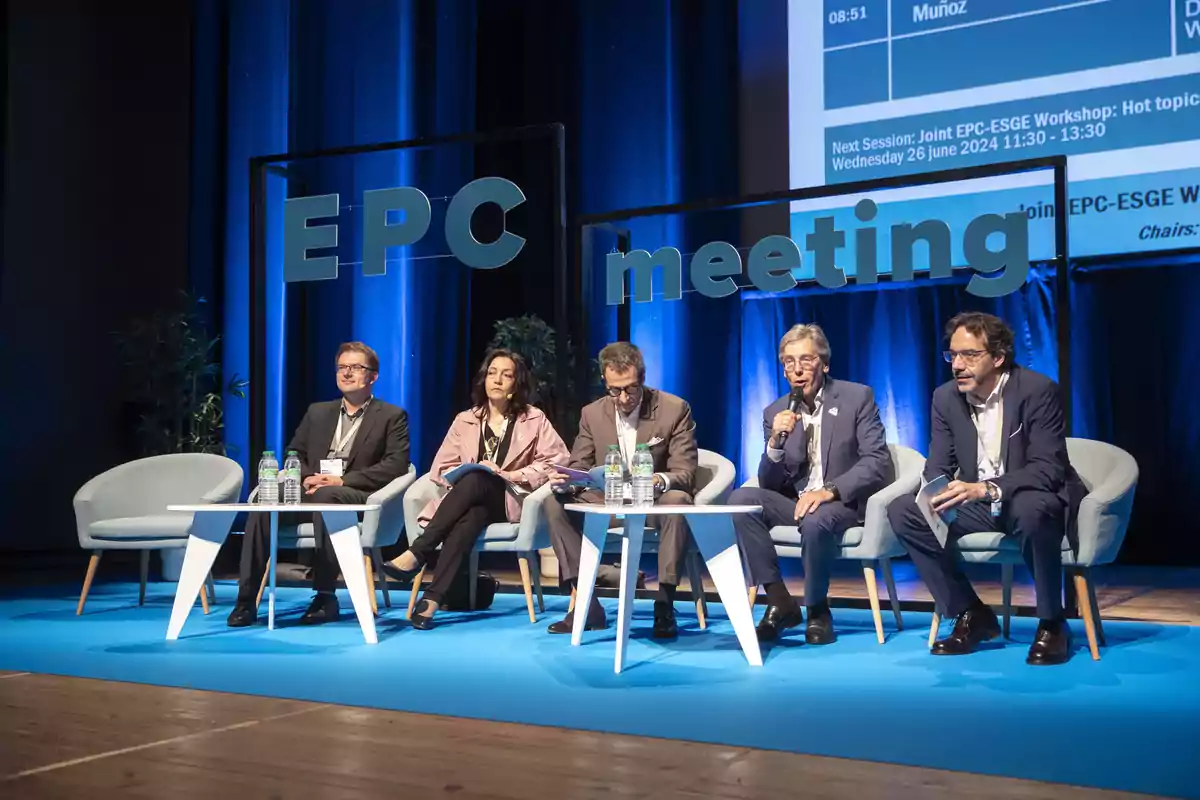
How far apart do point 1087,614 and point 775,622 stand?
0.97 m

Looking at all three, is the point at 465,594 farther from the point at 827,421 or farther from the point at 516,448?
the point at 827,421

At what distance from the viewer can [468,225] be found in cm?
542

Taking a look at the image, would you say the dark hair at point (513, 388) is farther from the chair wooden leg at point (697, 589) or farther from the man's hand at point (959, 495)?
the man's hand at point (959, 495)

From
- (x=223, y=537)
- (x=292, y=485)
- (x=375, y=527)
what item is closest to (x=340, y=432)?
(x=375, y=527)

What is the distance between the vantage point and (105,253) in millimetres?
7879

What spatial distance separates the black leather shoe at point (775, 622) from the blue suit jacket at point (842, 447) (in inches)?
16.6

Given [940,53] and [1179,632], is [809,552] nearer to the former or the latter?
[1179,632]

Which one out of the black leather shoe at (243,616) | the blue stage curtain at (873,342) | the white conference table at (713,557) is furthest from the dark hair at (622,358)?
the blue stage curtain at (873,342)

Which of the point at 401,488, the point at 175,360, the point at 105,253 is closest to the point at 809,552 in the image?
the point at 401,488

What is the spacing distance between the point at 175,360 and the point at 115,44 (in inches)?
93.9

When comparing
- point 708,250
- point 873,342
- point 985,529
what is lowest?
point 985,529

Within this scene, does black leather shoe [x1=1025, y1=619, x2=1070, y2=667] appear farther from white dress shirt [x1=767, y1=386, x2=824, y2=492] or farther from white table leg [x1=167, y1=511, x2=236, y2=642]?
white table leg [x1=167, y1=511, x2=236, y2=642]

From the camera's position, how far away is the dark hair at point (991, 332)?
3908 millimetres

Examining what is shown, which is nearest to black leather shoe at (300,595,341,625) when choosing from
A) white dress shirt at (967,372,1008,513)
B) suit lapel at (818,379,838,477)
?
suit lapel at (818,379,838,477)
